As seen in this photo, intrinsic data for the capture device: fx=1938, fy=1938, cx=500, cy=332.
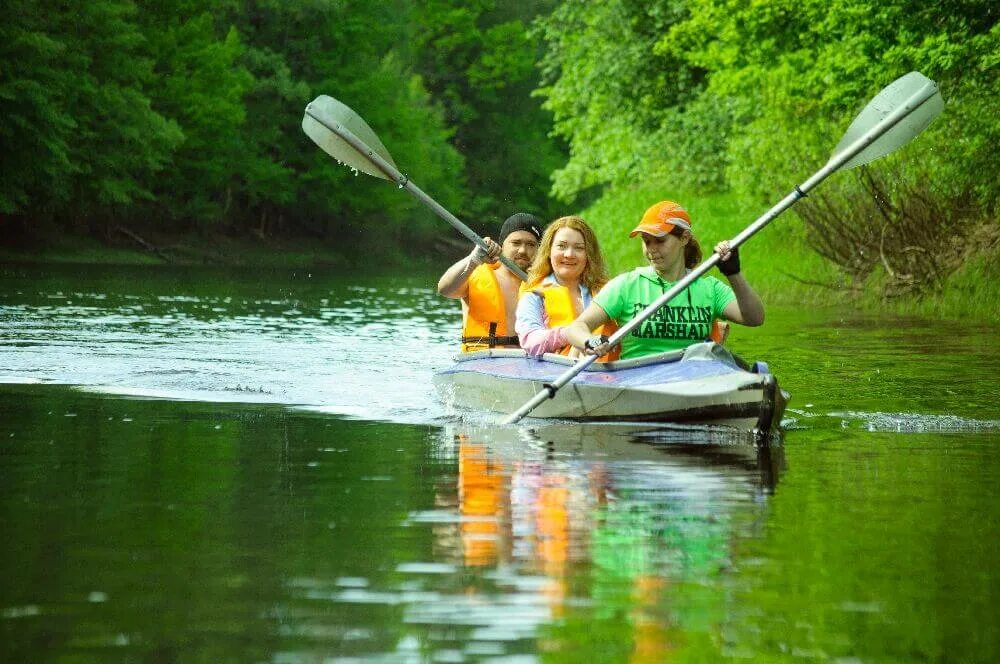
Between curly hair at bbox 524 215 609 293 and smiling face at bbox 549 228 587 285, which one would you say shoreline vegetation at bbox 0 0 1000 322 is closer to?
curly hair at bbox 524 215 609 293

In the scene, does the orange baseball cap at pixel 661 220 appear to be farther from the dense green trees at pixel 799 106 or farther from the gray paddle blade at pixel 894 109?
the dense green trees at pixel 799 106

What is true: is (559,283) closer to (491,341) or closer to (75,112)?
(491,341)

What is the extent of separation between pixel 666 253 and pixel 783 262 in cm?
1728

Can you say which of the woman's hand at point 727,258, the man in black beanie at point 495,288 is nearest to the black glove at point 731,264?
the woman's hand at point 727,258

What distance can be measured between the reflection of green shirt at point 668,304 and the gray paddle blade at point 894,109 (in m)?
1.54

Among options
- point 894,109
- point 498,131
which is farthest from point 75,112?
point 894,109

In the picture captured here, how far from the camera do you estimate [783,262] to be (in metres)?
28.0

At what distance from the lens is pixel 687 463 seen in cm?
942

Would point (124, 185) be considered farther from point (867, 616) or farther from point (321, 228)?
point (867, 616)

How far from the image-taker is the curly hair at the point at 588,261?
1211cm

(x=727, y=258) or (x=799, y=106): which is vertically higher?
(x=799, y=106)

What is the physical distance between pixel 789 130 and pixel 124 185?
73.5 ft

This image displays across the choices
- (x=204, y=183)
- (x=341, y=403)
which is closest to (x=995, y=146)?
(x=341, y=403)

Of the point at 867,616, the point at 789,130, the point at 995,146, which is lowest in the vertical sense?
the point at 867,616
